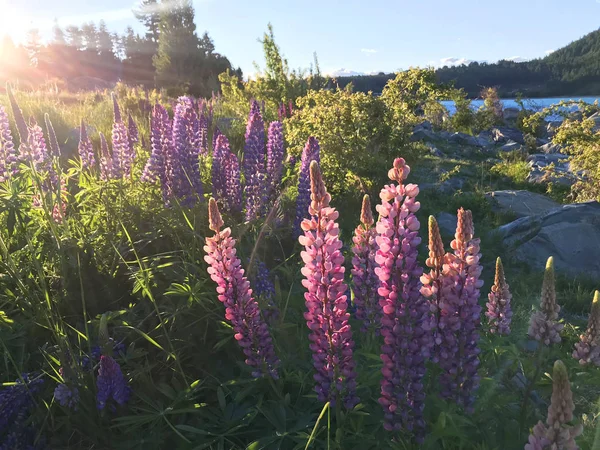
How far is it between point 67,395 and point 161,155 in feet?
8.44

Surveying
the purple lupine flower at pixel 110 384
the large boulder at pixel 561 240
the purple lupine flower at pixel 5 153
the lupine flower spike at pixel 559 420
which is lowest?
the large boulder at pixel 561 240

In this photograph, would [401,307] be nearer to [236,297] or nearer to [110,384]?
[236,297]

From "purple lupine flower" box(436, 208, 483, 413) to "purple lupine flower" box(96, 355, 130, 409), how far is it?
5.01 ft

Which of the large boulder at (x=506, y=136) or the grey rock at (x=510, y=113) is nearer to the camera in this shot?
the large boulder at (x=506, y=136)

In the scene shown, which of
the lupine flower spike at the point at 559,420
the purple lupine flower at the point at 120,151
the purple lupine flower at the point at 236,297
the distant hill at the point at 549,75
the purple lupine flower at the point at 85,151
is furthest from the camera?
the distant hill at the point at 549,75

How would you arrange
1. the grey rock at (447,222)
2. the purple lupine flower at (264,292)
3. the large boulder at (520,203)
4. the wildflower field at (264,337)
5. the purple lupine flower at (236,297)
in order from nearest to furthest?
the wildflower field at (264,337), the purple lupine flower at (236,297), the purple lupine flower at (264,292), the grey rock at (447,222), the large boulder at (520,203)

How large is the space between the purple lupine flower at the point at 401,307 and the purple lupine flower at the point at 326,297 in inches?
6.4

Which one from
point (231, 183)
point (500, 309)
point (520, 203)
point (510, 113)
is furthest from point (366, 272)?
point (510, 113)

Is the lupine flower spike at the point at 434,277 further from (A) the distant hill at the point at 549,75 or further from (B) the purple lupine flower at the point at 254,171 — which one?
(A) the distant hill at the point at 549,75

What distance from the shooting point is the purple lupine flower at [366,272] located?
2326 mm

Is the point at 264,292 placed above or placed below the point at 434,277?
below

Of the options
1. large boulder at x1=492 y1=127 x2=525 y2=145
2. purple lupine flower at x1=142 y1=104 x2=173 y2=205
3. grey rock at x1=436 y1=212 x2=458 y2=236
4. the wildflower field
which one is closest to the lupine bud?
the wildflower field

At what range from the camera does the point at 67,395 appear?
7.48 ft

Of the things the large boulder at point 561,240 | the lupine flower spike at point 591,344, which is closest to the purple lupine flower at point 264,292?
the lupine flower spike at point 591,344
